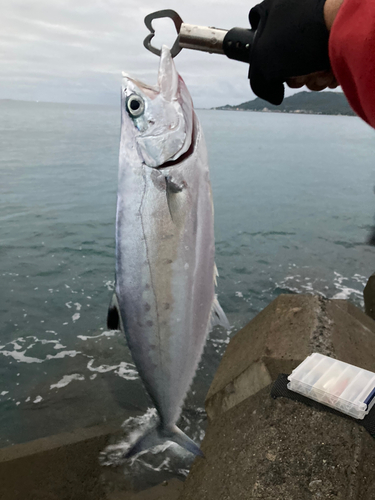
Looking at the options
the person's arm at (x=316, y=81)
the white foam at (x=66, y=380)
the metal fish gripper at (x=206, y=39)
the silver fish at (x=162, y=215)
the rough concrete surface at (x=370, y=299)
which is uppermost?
the metal fish gripper at (x=206, y=39)

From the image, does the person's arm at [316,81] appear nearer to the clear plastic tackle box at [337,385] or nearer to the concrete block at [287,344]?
the clear plastic tackle box at [337,385]

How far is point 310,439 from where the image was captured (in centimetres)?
238

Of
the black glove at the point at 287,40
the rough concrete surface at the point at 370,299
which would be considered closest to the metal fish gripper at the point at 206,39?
the black glove at the point at 287,40

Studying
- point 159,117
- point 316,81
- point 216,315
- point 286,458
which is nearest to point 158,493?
point 286,458

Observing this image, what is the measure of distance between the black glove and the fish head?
1.20ft

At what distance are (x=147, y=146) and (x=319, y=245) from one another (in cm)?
1271

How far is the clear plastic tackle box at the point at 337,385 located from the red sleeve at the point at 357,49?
6.02 feet

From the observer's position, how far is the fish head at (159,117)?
62.6 inches

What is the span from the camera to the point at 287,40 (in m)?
1.56

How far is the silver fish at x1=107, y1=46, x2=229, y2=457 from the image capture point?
1.58 m

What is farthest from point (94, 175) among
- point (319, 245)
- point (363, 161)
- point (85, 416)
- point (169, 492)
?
point (363, 161)

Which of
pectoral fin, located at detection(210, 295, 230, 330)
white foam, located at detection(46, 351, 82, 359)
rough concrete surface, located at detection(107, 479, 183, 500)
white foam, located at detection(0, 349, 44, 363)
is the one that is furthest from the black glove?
white foam, located at detection(0, 349, 44, 363)

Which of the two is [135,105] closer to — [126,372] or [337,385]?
[337,385]

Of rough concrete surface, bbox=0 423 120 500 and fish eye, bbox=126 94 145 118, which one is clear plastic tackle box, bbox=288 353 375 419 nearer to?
fish eye, bbox=126 94 145 118
